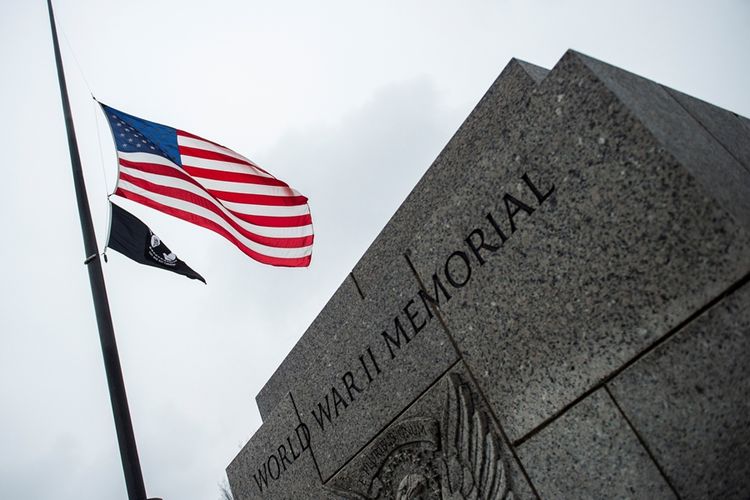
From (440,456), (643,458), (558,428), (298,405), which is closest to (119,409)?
(298,405)

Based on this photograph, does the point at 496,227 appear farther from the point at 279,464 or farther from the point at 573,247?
the point at 279,464

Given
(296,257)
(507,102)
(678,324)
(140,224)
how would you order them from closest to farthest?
(678,324)
(507,102)
(140,224)
(296,257)

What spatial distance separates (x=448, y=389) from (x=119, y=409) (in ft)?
8.41

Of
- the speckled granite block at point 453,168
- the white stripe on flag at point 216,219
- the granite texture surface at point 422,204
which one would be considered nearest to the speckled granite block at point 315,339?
the granite texture surface at point 422,204

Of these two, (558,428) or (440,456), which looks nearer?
(558,428)

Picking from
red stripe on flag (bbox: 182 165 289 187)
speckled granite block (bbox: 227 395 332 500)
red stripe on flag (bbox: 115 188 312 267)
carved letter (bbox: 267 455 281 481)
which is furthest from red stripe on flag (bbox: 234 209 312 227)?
carved letter (bbox: 267 455 281 481)

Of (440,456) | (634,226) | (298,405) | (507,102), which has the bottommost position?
(440,456)

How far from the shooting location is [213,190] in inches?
233

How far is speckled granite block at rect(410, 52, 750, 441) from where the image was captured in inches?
96.6

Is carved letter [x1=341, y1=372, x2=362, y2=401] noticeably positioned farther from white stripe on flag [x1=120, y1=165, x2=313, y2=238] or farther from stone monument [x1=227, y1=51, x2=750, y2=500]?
white stripe on flag [x1=120, y1=165, x2=313, y2=238]

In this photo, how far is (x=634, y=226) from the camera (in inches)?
103

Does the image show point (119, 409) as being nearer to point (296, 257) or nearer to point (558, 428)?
point (296, 257)

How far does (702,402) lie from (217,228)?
4.89 meters

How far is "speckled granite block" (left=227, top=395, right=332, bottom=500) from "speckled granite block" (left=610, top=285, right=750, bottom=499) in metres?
2.99
